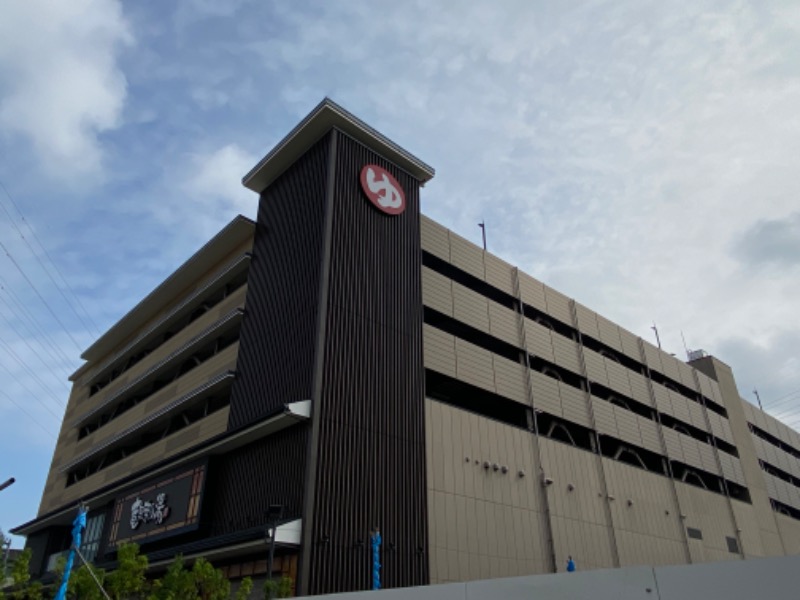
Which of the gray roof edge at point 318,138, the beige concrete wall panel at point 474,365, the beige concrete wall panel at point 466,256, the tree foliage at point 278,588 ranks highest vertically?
the gray roof edge at point 318,138

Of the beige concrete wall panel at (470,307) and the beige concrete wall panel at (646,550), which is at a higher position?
the beige concrete wall panel at (470,307)

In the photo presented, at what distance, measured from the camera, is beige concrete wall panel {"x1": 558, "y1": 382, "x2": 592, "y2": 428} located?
4144 cm

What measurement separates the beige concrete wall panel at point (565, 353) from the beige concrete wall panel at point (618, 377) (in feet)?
13.3

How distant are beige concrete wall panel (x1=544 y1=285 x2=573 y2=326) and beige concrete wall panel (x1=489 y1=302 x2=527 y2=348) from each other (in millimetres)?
5235

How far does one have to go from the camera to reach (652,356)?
54.3 m

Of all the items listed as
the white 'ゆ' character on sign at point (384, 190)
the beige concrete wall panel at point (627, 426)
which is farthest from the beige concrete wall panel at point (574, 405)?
the white 'ゆ' character on sign at point (384, 190)

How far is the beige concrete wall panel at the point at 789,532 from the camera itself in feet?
193

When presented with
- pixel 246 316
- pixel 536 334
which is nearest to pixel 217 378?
pixel 246 316

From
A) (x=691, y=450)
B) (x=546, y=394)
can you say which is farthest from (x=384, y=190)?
(x=691, y=450)

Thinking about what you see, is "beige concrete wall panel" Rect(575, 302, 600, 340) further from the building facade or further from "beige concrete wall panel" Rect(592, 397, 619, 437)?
"beige concrete wall panel" Rect(592, 397, 619, 437)

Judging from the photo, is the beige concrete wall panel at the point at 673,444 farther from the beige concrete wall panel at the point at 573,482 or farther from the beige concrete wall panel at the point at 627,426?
the beige concrete wall panel at the point at 573,482

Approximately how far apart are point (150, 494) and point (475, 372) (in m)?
19.6

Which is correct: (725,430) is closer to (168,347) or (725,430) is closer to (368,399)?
(368,399)

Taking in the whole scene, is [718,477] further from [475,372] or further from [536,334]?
[475,372]
